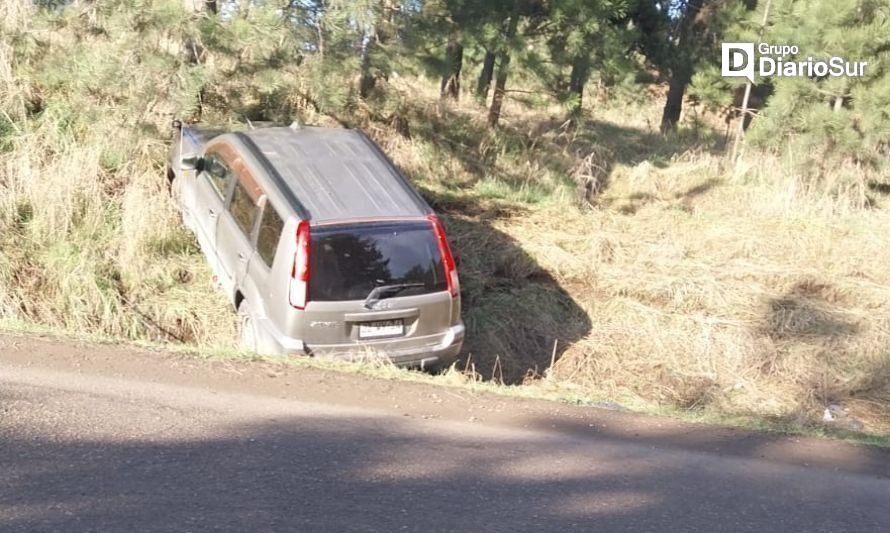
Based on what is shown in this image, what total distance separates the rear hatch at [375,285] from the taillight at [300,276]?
0.04 meters

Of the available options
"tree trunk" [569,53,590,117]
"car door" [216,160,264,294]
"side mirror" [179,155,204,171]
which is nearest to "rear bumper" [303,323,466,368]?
"car door" [216,160,264,294]

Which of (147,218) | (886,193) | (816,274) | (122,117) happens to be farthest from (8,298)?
(886,193)

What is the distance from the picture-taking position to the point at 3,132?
11.9 meters

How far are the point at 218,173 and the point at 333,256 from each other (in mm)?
2313

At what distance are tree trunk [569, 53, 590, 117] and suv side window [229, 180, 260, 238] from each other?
6.82m

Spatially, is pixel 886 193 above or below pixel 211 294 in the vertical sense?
above

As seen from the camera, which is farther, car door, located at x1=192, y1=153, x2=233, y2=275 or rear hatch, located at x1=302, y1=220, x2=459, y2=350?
car door, located at x1=192, y1=153, x2=233, y2=275

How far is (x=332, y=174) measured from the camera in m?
8.54

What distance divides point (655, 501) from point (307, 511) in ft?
5.91

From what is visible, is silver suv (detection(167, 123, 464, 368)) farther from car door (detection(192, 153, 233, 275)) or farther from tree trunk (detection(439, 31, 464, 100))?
tree trunk (detection(439, 31, 464, 100))

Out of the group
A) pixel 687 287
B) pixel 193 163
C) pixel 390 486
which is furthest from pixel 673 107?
pixel 390 486

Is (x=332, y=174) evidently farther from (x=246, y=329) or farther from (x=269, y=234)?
(x=246, y=329)

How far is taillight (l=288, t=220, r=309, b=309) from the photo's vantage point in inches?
304

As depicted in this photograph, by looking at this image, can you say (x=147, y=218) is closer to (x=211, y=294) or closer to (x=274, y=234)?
(x=211, y=294)
